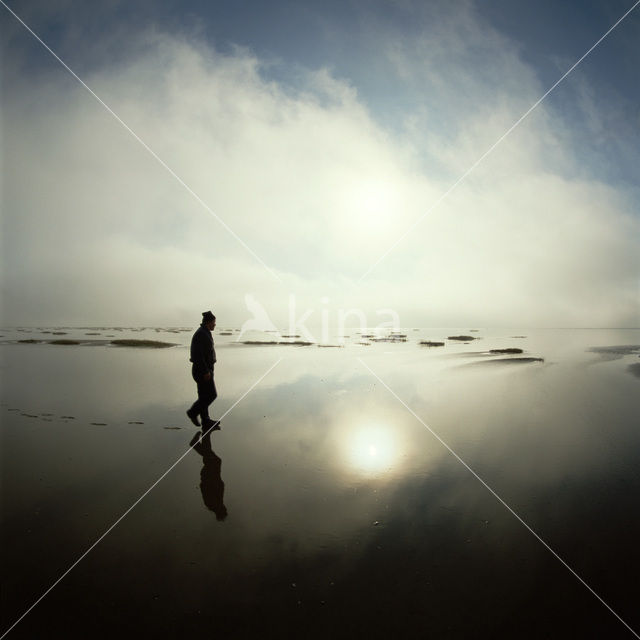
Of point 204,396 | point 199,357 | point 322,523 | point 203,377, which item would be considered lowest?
point 322,523

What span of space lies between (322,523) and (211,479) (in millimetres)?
2469

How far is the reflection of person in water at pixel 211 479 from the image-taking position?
536 centimetres

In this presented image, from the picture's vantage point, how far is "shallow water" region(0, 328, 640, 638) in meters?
3.38

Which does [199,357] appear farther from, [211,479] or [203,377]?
[211,479]

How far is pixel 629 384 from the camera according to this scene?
53.7ft

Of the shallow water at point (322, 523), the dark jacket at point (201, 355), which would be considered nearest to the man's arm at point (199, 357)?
the dark jacket at point (201, 355)

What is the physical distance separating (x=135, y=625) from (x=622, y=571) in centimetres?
520

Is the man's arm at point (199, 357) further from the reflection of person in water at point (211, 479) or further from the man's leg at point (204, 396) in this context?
the reflection of person in water at point (211, 479)

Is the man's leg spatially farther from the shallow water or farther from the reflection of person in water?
the reflection of person in water

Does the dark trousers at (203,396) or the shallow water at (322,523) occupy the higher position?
the dark trousers at (203,396)

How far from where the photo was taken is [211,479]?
6.31 m

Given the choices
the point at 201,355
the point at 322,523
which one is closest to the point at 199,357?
the point at 201,355

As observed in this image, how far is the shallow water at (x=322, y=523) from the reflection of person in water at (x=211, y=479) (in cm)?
4

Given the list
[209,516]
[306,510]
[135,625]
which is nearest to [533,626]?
[306,510]
